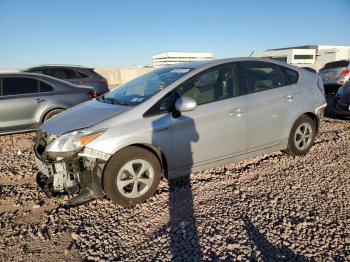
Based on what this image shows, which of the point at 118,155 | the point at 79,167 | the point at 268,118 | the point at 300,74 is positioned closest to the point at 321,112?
the point at 300,74

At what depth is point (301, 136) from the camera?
506cm

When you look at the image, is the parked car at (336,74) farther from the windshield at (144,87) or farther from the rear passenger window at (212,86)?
the windshield at (144,87)

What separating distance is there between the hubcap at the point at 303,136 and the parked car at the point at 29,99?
16.2 feet

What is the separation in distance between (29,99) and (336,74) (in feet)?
36.8

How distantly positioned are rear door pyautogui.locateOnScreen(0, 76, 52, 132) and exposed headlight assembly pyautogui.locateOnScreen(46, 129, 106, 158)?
12.0 ft

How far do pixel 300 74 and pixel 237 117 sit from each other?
1655mm

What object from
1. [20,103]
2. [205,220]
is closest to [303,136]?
[205,220]

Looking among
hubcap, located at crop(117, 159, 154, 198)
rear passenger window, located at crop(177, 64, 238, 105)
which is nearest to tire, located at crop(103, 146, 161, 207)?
hubcap, located at crop(117, 159, 154, 198)

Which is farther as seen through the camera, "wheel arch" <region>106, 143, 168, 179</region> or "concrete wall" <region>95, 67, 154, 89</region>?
"concrete wall" <region>95, 67, 154, 89</region>

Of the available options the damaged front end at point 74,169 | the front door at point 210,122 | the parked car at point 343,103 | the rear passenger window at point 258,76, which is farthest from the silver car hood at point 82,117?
the parked car at point 343,103

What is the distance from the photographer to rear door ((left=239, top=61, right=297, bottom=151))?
14.4 feet

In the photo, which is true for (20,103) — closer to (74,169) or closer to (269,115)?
(74,169)

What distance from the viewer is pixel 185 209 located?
3.57m

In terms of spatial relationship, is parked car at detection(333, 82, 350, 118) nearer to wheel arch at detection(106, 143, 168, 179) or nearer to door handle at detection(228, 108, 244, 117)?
door handle at detection(228, 108, 244, 117)
